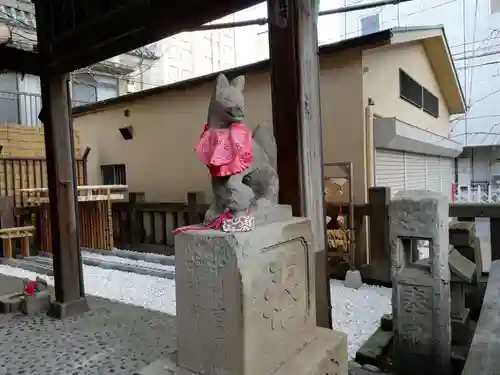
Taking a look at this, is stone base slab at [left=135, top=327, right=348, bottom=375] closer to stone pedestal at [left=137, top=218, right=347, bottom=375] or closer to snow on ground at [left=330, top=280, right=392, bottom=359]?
stone pedestal at [left=137, top=218, right=347, bottom=375]

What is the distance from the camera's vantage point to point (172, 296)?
591cm

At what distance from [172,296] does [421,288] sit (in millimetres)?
3738

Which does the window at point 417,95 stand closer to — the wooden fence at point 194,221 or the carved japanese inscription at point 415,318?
the wooden fence at point 194,221

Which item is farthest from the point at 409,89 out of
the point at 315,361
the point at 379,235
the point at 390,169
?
the point at 315,361

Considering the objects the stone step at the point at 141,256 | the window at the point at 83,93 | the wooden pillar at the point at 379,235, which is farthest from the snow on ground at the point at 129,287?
the window at the point at 83,93

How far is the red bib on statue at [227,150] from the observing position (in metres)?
2.09

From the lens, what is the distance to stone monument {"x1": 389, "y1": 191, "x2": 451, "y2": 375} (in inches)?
130

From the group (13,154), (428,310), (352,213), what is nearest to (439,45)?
Result: (352,213)

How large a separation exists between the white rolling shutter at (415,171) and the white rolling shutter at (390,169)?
409 millimetres

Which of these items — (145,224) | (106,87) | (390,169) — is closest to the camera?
(390,169)

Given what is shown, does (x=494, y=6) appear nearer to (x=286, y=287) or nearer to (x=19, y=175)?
(x=286, y=287)

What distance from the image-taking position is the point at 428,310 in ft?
11.0

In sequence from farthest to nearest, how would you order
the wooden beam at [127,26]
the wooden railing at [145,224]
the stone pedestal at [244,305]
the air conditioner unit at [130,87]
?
the air conditioner unit at [130,87]
the wooden railing at [145,224]
the wooden beam at [127,26]
the stone pedestal at [244,305]

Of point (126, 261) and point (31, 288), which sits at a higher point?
point (31, 288)
